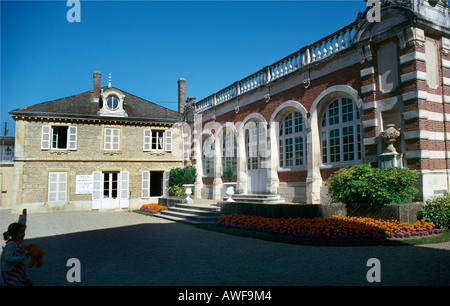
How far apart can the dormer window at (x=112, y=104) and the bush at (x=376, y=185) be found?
15720 mm

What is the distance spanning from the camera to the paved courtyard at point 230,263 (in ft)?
15.4

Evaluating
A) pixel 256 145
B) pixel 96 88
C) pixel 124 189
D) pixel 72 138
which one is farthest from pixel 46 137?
pixel 256 145

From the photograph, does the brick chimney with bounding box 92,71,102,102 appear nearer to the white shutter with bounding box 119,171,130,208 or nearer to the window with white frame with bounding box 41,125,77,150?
the window with white frame with bounding box 41,125,77,150

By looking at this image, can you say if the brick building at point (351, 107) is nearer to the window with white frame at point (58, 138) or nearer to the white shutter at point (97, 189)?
the white shutter at point (97, 189)

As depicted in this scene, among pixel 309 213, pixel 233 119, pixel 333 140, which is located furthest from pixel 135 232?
pixel 233 119

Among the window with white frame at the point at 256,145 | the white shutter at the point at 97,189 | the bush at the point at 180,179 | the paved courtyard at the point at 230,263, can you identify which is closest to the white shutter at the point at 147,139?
the white shutter at the point at 97,189

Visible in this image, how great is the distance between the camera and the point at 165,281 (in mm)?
4719

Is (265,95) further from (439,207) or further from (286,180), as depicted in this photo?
(439,207)

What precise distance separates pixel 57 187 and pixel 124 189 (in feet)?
12.5

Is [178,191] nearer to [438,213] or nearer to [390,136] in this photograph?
[390,136]

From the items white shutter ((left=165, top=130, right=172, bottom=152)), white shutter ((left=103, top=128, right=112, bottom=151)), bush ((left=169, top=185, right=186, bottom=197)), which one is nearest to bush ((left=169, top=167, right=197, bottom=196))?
bush ((left=169, top=185, right=186, bottom=197))

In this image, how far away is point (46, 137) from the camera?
62.2 feet

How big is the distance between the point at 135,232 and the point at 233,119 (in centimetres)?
847
